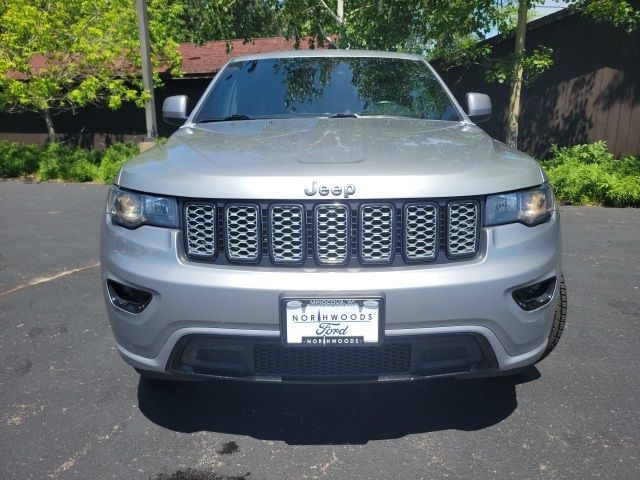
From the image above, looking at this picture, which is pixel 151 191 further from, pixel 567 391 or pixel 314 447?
pixel 567 391

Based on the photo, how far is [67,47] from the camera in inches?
537

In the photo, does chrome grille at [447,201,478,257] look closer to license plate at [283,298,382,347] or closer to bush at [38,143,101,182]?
license plate at [283,298,382,347]

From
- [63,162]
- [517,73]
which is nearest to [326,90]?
[517,73]

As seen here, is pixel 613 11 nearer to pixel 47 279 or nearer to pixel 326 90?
pixel 326 90

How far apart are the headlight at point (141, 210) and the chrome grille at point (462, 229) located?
43.7 inches

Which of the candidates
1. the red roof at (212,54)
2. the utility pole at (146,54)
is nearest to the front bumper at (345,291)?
the utility pole at (146,54)

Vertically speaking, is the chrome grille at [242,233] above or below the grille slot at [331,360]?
above

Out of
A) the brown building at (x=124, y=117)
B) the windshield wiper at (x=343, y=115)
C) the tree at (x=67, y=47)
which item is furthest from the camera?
the brown building at (x=124, y=117)

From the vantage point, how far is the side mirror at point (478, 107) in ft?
12.0

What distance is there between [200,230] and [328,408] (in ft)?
3.97

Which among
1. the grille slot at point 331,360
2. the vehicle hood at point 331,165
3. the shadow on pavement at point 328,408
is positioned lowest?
the shadow on pavement at point 328,408

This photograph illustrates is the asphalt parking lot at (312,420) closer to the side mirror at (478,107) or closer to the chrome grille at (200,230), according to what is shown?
the chrome grille at (200,230)

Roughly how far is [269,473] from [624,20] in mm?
9837

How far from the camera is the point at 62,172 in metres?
13.7
